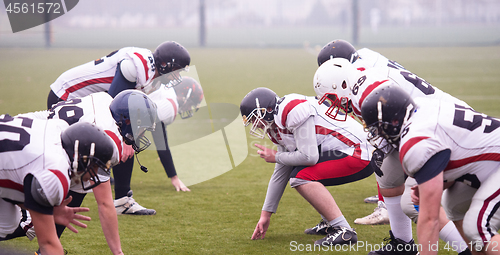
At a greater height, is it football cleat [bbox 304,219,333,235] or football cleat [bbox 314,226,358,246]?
football cleat [bbox 314,226,358,246]

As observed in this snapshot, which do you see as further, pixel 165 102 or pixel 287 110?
pixel 165 102

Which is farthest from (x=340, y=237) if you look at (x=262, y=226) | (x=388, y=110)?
(x=388, y=110)

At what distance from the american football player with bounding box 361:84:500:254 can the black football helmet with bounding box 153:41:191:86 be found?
2330 millimetres

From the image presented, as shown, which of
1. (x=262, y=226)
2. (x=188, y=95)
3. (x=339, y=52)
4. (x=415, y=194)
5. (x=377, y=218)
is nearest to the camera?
(x=415, y=194)

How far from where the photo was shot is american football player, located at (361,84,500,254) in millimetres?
2260

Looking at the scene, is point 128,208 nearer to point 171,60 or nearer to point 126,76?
point 126,76

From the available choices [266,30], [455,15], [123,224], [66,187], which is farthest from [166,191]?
[455,15]

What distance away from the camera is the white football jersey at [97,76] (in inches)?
169

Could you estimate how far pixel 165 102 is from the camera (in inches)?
185

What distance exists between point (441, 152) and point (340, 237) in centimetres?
131

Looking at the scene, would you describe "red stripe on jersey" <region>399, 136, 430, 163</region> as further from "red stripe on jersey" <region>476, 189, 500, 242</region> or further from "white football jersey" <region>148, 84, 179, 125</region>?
"white football jersey" <region>148, 84, 179, 125</region>

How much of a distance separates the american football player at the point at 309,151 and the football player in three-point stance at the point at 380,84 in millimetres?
152

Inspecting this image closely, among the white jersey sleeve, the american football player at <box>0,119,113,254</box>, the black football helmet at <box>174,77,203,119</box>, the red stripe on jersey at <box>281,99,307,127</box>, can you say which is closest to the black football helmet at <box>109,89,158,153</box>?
the american football player at <box>0,119,113,254</box>

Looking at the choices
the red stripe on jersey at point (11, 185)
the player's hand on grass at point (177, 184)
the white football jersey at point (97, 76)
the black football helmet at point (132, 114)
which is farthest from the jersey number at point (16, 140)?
the player's hand on grass at point (177, 184)
